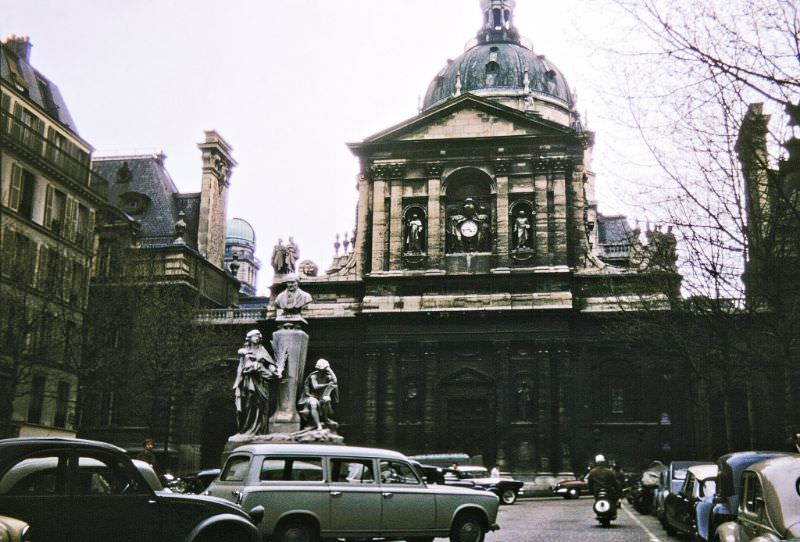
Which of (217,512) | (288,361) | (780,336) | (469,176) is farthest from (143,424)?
(217,512)

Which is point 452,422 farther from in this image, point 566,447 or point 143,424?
point 143,424

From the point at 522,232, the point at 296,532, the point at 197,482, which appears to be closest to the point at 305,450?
the point at 296,532

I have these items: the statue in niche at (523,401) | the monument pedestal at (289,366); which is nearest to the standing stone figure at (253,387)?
the monument pedestal at (289,366)

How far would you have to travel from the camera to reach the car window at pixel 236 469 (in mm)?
12734

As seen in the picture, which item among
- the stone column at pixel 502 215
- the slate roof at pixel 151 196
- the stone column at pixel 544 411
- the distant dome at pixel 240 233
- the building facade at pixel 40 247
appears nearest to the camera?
the building facade at pixel 40 247

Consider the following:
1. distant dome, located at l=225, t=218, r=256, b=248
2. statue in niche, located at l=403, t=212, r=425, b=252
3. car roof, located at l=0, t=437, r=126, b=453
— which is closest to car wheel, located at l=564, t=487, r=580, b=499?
statue in niche, located at l=403, t=212, r=425, b=252

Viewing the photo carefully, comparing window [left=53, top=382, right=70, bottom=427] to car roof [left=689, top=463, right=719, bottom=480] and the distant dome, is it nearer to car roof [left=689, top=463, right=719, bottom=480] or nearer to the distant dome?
car roof [left=689, top=463, right=719, bottom=480]

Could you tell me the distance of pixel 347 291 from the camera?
47688 millimetres

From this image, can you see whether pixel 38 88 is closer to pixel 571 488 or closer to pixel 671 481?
pixel 571 488

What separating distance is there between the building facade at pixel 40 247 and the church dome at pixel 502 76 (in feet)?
98.7

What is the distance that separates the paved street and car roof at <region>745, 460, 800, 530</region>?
8097mm

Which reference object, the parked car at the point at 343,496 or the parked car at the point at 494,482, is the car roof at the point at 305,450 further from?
the parked car at the point at 494,482

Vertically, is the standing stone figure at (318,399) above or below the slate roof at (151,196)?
below

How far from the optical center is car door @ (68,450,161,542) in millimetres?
8492
